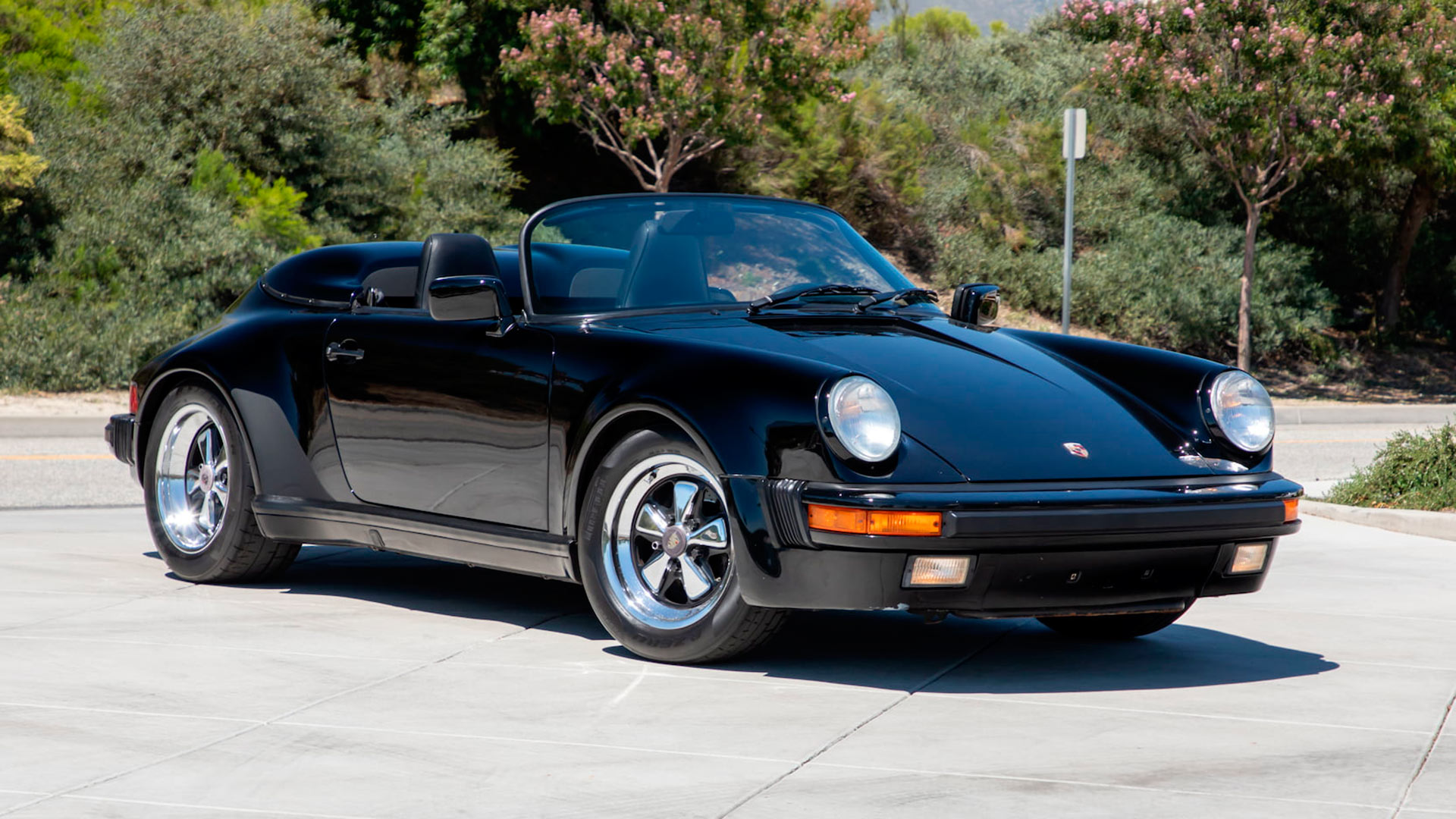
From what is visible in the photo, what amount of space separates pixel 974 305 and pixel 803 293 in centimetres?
75

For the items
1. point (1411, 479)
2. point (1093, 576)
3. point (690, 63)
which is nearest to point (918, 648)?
point (1093, 576)

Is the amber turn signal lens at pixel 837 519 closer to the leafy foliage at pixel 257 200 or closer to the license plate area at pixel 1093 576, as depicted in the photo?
the license plate area at pixel 1093 576

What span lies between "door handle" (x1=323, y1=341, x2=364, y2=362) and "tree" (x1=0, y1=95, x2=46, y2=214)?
13.1 m

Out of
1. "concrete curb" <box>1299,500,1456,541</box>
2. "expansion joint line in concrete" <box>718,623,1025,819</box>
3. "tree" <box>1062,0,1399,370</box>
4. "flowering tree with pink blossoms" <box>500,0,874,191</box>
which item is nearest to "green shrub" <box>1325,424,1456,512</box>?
"concrete curb" <box>1299,500,1456,541</box>

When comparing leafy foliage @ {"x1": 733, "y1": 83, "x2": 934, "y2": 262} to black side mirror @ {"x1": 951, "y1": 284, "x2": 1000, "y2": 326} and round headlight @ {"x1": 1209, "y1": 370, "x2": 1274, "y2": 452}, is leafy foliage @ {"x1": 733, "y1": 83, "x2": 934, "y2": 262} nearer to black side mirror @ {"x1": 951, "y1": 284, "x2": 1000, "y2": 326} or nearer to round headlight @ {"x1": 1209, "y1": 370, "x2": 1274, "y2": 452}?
black side mirror @ {"x1": 951, "y1": 284, "x2": 1000, "y2": 326}

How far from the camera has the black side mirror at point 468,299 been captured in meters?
5.22

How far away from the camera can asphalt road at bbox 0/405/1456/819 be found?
11.3 feet

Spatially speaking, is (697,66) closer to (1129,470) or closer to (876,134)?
(876,134)

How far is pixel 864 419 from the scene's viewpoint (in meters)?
4.35

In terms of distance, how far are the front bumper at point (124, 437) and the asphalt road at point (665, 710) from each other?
19.0 inches

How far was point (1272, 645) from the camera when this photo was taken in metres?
5.35

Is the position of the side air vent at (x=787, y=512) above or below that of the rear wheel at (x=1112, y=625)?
above

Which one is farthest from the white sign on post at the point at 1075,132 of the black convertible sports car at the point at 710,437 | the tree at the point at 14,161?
the tree at the point at 14,161

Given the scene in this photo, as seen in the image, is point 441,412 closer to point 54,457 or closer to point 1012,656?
point 1012,656
